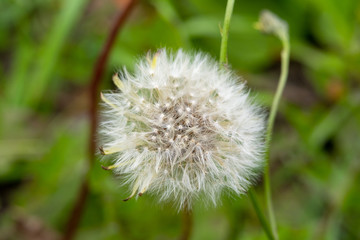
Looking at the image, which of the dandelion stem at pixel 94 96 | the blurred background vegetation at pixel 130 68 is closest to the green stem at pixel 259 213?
the blurred background vegetation at pixel 130 68

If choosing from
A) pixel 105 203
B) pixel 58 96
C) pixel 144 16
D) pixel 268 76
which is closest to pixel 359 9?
pixel 268 76

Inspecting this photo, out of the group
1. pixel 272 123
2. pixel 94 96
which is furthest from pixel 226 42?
pixel 94 96

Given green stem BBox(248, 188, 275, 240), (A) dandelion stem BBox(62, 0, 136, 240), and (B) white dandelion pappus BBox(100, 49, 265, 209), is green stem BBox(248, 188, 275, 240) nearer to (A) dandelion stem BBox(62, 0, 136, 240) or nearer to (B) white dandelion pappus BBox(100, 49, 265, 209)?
(B) white dandelion pappus BBox(100, 49, 265, 209)

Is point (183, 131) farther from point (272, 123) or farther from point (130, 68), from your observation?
point (130, 68)

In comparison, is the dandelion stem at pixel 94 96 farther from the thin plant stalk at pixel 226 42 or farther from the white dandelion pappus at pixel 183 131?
the thin plant stalk at pixel 226 42

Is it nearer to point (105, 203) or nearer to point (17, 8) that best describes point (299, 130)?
point (105, 203)
